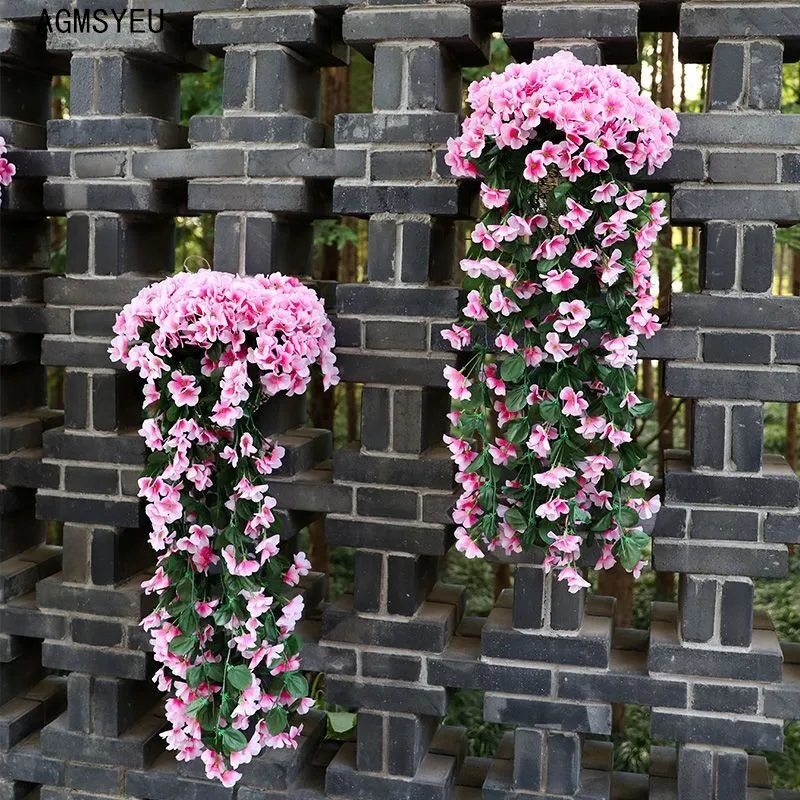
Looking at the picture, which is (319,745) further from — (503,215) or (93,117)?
(93,117)

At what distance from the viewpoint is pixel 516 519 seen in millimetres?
2316

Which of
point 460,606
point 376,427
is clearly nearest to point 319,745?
point 460,606

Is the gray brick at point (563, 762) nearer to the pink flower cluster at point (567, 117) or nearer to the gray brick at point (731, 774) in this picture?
the gray brick at point (731, 774)

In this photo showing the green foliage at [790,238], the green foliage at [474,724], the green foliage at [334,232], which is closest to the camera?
the green foliage at [790,238]

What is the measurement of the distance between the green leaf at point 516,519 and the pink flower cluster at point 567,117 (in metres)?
0.74

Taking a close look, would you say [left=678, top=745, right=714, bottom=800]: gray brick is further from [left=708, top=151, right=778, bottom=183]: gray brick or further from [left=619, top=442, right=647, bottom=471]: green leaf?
[left=708, top=151, right=778, bottom=183]: gray brick

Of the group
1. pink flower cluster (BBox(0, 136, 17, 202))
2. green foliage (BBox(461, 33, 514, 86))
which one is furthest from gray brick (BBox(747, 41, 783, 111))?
green foliage (BBox(461, 33, 514, 86))

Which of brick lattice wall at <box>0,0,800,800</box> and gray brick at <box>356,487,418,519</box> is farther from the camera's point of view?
gray brick at <box>356,487,418,519</box>

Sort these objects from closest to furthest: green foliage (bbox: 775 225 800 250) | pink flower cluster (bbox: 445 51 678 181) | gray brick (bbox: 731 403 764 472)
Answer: pink flower cluster (bbox: 445 51 678 181) < gray brick (bbox: 731 403 764 472) < green foliage (bbox: 775 225 800 250)

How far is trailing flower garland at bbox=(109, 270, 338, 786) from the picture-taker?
2307 millimetres

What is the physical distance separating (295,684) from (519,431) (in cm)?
88

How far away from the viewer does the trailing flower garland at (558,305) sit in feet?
7.00

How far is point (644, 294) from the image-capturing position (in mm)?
2217

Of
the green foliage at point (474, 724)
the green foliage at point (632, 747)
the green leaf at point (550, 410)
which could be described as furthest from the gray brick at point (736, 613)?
the green foliage at point (474, 724)
